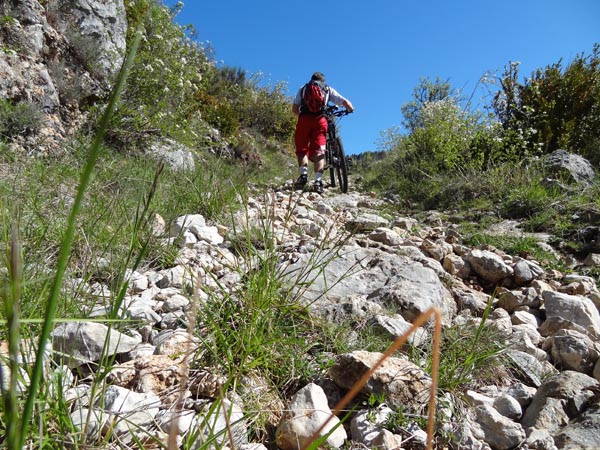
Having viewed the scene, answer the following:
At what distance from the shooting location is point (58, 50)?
18.9 ft

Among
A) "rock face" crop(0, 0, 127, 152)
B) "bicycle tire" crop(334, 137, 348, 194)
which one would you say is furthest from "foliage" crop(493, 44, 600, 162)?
"rock face" crop(0, 0, 127, 152)

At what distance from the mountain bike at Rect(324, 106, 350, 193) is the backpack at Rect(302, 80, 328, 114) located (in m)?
0.47

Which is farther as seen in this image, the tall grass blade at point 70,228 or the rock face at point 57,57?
the rock face at point 57,57

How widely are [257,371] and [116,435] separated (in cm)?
46

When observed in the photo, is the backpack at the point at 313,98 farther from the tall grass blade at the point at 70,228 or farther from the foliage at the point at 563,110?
the tall grass blade at the point at 70,228

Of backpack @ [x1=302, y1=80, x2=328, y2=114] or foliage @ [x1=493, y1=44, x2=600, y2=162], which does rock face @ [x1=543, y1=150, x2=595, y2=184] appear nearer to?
foliage @ [x1=493, y1=44, x2=600, y2=162]

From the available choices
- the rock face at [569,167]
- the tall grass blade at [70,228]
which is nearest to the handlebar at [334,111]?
the rock face at [569,167]

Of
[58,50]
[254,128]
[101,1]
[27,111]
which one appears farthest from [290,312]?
[254,128]

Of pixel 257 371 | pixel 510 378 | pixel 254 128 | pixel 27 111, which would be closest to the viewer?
pixel 257 371

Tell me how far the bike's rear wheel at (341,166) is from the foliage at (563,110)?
2.79 meters

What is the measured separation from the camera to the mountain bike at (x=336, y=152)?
6629 mm

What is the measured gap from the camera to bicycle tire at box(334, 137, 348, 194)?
263 inches

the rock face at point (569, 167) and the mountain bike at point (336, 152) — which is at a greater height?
the mountain bike at point (336, 152)

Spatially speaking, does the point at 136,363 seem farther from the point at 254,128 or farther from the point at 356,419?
the point at 254,128
